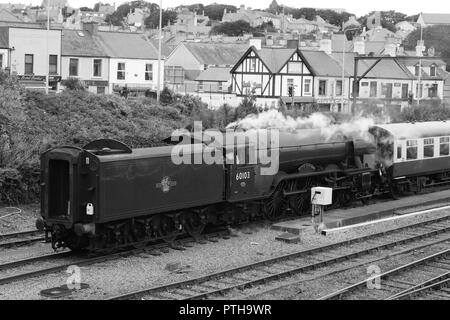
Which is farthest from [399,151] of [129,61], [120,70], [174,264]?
[129,61]

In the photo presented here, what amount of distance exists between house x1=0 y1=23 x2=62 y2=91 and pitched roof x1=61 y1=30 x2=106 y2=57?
3456 millimetres

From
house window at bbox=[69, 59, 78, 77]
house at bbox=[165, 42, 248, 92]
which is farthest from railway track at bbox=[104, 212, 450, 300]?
house at bbox=[165, 42, 248, 92]

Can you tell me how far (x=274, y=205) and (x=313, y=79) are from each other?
3449 cm

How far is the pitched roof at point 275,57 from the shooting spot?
166 feet

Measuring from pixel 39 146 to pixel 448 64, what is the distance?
227 feet

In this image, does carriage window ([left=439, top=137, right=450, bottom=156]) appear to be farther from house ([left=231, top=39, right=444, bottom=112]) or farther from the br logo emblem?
house ([left=231, top=39, right=444, bottom=112])

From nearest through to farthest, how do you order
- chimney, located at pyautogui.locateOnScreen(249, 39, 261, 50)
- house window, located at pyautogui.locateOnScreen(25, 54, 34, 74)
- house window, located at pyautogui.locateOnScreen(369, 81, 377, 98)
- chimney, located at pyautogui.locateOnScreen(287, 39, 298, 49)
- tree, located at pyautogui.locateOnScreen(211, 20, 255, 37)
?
house window, located at pyautogui.locateOnScreen(25, 54, 34, 74), chimney, located at pyautogui.locateOnScreen(249, 39, 261, 50), chimney, located at pyautogui.locateOnScreen(287, 39, 298, 49), house window, located at pyautogui.locateOnScreen(369, 81, 377, 98), tree, located at pyautogui.locateOnScreen(211, 20, 255, 37)

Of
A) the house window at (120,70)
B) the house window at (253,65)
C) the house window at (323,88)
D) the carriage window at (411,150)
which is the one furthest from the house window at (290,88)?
the carriage window at (411,150)

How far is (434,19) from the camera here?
10444 cm

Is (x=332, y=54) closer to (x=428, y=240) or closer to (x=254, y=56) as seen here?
(x=254, y=56)

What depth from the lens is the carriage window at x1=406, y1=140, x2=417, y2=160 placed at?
23484mm

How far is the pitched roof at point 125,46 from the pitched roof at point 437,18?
52184 millimetres

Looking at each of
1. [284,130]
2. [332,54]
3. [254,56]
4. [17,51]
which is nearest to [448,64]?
[332,54]

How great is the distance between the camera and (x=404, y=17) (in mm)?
195000
